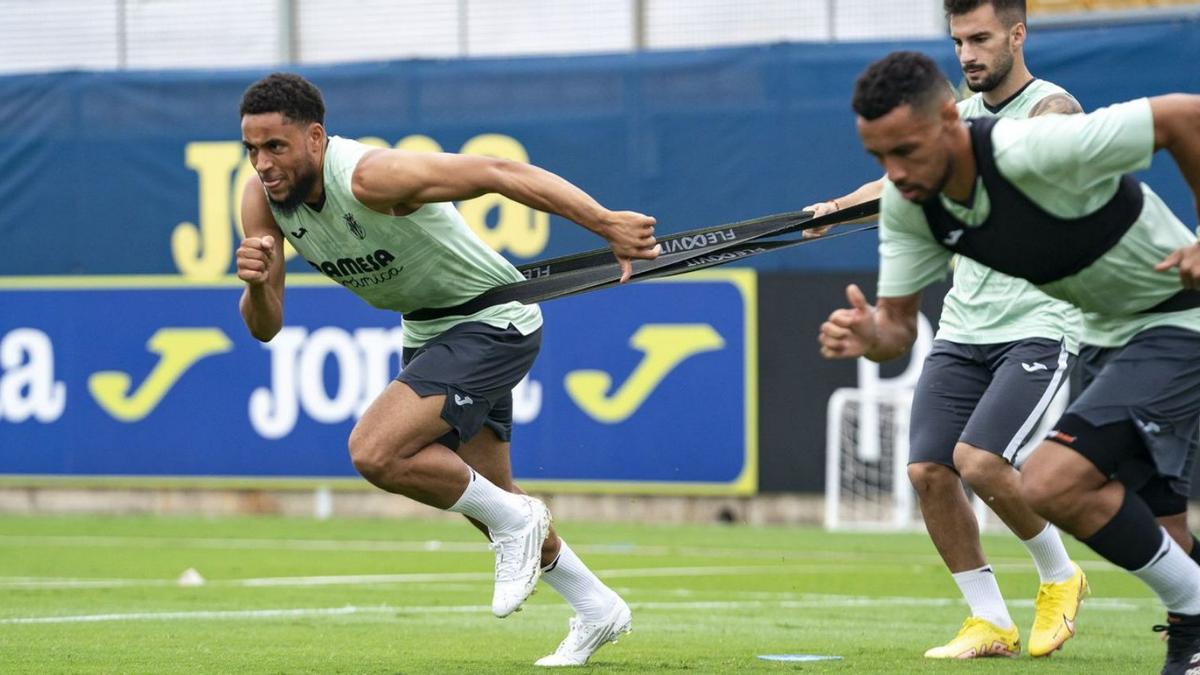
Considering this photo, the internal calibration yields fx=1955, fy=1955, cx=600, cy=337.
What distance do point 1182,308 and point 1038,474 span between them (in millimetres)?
786

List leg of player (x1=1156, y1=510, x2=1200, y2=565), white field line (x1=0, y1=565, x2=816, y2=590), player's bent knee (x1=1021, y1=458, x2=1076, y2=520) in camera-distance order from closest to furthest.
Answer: player's bent knee (x1=1021, y1=458, x2=1076, y2=520) → leg of player (x1=1156, y1=510, x2=1200, y2=565) → white field line (x1=0, y1=565, x2=816, y2=590)

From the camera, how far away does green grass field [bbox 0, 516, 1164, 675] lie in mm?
7965

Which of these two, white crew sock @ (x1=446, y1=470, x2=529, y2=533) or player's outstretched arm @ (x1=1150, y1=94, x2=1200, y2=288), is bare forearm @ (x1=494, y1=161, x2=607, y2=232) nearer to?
white crew sock @ (x1=446, y1=470, x2=529, y2=533)

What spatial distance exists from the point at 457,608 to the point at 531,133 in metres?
7.77

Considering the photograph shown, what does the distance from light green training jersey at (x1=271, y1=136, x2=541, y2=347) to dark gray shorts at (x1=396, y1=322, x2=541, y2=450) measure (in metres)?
0.07

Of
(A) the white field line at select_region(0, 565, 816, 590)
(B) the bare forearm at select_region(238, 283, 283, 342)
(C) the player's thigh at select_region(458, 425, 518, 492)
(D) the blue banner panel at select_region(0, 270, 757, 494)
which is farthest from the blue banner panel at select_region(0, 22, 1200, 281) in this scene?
(C) the player's thigh at select_region(458, 425, 518, 492)

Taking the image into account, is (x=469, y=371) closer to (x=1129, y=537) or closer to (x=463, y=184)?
(x=463, y=184)

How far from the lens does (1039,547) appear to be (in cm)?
818

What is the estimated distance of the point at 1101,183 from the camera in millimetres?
6156

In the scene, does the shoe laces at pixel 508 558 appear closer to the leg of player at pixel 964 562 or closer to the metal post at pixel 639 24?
the leg of player at pixel 964 562

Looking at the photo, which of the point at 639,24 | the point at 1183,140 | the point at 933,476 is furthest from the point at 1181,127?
the point at 639,24

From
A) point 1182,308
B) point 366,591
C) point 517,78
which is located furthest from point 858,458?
point 1182,308

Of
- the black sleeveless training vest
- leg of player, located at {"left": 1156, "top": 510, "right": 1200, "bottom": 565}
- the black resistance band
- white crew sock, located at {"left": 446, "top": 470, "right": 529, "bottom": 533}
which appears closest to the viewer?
the black sleeveless training vest

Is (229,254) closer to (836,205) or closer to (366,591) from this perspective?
(366,591)
